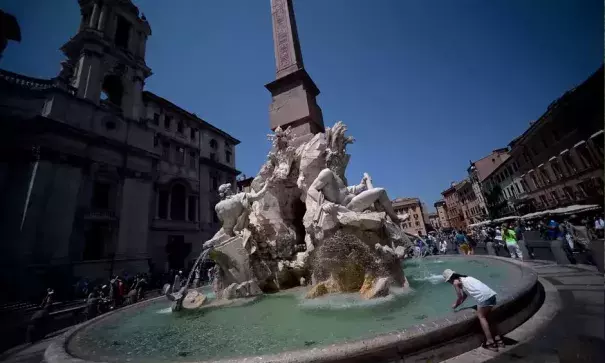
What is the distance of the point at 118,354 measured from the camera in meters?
3.25

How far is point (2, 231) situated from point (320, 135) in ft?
55.2

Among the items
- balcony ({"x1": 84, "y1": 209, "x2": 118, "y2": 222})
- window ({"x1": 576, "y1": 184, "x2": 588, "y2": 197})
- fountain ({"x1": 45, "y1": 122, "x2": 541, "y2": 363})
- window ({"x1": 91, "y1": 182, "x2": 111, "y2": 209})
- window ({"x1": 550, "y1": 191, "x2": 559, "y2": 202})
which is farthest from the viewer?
window ({"x1": 550, "y1": 191, "x2": 559, "y2": 202})

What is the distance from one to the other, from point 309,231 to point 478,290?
3.70m

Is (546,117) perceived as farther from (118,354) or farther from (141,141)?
(141,141)

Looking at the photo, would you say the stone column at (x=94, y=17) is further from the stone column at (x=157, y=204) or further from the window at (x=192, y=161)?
the stone column at (x=157, y=204)

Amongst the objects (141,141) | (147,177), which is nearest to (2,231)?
(147,177)

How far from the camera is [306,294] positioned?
17.6ft

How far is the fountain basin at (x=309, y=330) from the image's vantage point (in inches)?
88.7

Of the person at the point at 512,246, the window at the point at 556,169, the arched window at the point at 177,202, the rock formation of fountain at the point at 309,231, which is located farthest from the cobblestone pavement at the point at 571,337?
the arched window at the point at 177,202

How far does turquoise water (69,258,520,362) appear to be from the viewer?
2.99 m

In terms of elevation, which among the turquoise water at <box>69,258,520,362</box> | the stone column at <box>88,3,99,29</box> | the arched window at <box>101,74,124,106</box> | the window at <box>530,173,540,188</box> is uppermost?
the stone column at <box>88,3,99,29</box>

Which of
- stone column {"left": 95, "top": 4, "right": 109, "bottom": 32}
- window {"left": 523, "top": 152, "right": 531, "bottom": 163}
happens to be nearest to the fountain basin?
window {"left": 523, "top": 152, "right": 531, "bottom": 163}

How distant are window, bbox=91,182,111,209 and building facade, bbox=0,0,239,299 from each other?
3.0 inches

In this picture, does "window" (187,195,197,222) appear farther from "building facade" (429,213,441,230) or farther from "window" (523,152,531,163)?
"building facade" (429,213,441,230)
